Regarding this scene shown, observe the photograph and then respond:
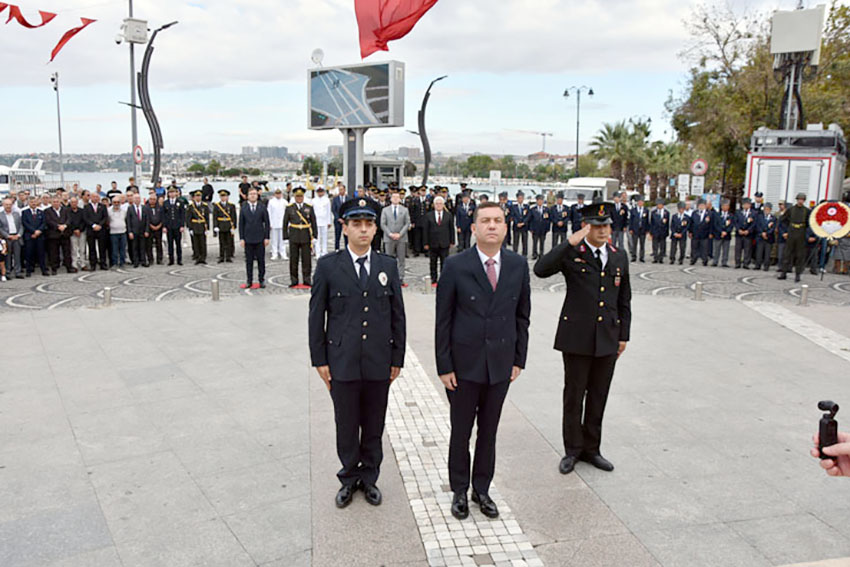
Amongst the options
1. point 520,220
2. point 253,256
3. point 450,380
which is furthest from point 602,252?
point 520,220

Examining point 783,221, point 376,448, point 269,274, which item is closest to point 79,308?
point 269,274

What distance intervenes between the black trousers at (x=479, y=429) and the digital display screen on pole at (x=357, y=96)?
20.8 m

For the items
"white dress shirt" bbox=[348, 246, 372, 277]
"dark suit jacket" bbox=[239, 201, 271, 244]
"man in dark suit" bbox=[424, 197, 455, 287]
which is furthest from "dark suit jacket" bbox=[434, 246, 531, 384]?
"dark suit jacket" bbox=[239, 201, 271, 244]

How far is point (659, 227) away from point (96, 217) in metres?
13.9

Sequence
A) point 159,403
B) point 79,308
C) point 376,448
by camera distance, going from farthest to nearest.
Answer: point 79,308 < point 159,403 < point 376,448

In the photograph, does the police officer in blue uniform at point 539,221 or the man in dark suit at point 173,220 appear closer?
the man in dark suit at point 173,220

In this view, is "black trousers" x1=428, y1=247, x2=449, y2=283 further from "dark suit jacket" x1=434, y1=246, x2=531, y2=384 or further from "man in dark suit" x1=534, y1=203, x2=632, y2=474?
"dark suit jacket" x1=434, y1=246, x2=531, y2=384

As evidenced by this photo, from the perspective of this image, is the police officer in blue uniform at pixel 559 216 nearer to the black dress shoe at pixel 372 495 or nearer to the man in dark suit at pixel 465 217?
the man in dark suit at pixel 465 217

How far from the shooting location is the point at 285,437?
5.61 meters

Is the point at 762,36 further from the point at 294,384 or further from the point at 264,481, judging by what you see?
the point at 264,481

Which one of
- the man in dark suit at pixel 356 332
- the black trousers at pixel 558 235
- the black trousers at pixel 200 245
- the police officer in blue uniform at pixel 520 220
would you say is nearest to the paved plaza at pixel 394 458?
the man in dark suit at pixel 356 332

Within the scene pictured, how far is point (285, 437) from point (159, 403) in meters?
1.61

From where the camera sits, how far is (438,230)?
1289cm

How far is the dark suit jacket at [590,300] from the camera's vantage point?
190 inches
